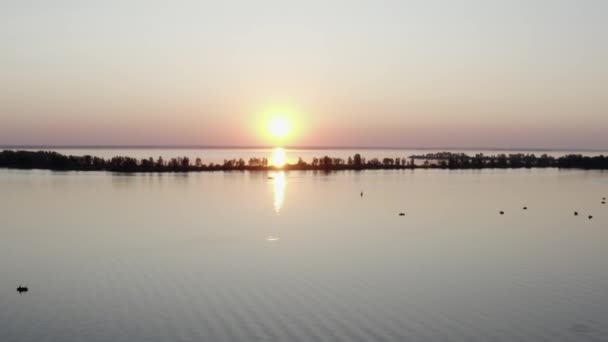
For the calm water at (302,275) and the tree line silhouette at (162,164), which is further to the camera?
the tree line silhouette at (162,164)

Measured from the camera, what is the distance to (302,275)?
62.4ft

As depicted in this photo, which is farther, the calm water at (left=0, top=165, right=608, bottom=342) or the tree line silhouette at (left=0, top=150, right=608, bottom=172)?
the tree line silhouette at (left=0, top=150, right=608, bottom=172)

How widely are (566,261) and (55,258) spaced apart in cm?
1965

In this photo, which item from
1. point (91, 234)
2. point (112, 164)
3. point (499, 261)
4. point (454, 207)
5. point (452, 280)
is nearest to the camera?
point (452, 280)

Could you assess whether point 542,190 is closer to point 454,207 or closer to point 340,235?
point 454,207

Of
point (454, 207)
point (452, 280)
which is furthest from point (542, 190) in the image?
point (452, 280)

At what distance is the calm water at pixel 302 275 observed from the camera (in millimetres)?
13500

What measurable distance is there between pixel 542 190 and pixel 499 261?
137 ft

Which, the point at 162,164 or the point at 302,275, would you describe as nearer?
the point at 302,275

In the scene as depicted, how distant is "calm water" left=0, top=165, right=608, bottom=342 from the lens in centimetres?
1350

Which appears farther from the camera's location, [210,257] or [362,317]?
[210,257]

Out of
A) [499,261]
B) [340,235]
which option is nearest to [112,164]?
[340,235]

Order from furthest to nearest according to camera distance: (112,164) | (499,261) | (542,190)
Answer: (112,164)
(542,190)
(499,261)

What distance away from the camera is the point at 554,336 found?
12.9m
